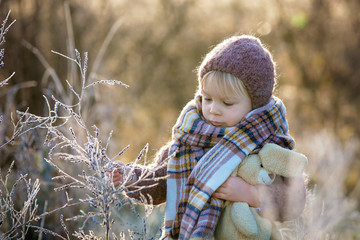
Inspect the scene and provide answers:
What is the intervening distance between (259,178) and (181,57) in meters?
7.10

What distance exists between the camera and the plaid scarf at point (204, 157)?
2.30m

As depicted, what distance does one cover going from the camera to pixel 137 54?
28.5 ft

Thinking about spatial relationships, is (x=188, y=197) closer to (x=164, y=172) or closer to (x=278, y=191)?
(x=164, y=172)

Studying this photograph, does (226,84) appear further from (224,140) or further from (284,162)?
(284,162)

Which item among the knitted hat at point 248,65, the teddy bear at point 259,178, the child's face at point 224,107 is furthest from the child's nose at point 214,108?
the teddy bear at point 259,178

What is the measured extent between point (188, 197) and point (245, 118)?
1.51ft

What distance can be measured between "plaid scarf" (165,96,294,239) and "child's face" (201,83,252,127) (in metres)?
0.04

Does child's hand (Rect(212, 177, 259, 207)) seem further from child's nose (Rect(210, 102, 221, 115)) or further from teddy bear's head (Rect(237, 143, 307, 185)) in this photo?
child's nose (Rect(210, 102, 221, 115))

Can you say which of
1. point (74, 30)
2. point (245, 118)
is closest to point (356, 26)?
point (74, 30)

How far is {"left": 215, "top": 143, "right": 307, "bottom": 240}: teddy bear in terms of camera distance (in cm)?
225

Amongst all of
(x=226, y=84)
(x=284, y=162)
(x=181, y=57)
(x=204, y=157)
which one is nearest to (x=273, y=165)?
(x=284, y=162)

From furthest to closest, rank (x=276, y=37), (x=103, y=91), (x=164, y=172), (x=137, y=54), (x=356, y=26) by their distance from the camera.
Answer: (x=137, y=54) → (x=276, y=37) → (x=356, y=26) → (x=103, y=91) → (x=164, y=172)

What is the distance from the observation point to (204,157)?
2391 millimetres

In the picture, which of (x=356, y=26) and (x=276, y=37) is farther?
(x=276, y=37)
